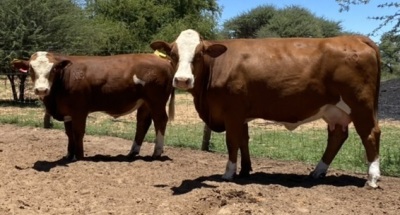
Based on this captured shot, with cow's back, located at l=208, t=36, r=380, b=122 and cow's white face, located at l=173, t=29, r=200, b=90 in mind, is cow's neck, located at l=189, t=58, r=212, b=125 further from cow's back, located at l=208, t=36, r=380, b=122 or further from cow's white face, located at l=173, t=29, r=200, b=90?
cow's white face, located at l=173, t=29, r=200, b=90

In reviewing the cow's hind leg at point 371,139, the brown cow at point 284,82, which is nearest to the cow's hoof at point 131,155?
the brown cow at point 284,82

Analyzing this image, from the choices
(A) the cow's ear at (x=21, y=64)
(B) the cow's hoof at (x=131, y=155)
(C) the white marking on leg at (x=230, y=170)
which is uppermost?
(A) the cow's ear at (x=21, y=64)

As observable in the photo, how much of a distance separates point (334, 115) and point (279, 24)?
162 ft

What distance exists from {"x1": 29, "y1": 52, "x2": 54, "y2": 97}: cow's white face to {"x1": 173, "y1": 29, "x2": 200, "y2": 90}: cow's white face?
2.31 metres

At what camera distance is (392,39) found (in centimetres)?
1599

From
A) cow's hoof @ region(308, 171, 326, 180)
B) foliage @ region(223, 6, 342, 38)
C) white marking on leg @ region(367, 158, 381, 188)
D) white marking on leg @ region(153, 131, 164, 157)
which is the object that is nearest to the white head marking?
white marking on leg @ region(153, 131, 164, 157)

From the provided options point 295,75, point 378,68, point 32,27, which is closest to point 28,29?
point 32,27

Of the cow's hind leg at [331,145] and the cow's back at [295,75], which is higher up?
the cow's back at [295,75]

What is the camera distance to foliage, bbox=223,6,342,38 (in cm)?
5409

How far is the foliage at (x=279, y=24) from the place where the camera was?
177 feet

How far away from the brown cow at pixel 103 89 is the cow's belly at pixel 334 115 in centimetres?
241

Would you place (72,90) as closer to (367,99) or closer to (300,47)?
(300,47)

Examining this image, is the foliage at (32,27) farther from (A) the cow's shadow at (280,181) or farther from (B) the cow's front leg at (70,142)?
(A) the cow's shadow at (280,181)

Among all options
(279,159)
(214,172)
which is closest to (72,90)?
(214,172)
